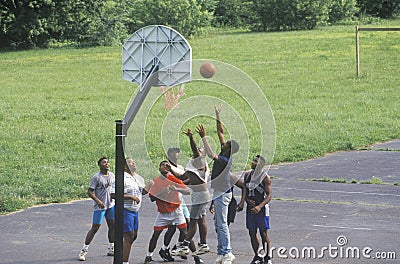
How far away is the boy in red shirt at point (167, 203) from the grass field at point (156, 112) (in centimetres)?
462

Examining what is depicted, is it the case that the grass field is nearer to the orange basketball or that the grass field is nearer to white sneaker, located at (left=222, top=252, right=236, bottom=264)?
white sneaker, located at (left=222, top=252, right=236, bottom=264)

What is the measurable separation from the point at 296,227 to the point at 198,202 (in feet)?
7.87

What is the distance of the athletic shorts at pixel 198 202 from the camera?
10.6m

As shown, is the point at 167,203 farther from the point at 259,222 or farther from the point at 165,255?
the point at 259,222

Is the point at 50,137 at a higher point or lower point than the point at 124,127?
lower

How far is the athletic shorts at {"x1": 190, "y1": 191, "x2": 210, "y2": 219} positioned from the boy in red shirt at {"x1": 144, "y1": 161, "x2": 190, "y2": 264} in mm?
159

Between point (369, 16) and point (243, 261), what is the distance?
43.8 meters

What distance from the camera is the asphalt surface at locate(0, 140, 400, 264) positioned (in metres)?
10.8

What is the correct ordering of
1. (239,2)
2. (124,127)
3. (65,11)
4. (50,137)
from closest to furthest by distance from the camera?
(124,127), (50,137), (65,11), (239,2)

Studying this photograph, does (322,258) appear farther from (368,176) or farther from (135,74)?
(368,176)

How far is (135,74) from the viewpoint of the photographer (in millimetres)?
9555

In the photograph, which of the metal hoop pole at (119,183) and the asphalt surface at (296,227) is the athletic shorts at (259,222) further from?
the metal hoop pole at (119,183)

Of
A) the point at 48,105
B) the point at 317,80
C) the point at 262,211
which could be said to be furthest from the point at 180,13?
the point at 262,211

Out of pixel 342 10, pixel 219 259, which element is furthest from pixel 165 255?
pixel 342 10
